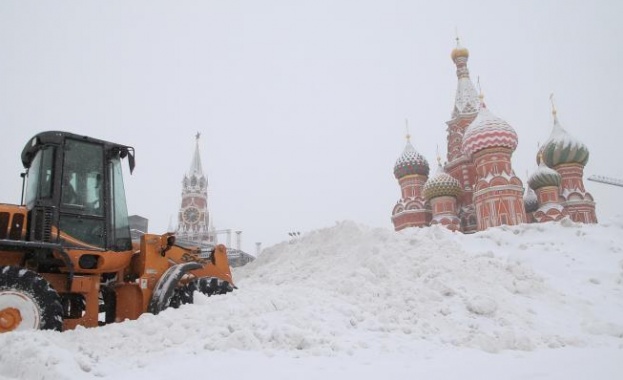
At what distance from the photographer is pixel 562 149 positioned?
32.6 metres

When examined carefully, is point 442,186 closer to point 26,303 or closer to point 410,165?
point 410,165

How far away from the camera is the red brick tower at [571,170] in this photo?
32.1 metres

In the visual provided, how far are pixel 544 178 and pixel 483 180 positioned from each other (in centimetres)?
550

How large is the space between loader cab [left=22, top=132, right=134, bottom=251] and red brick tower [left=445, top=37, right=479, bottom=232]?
95.6ft

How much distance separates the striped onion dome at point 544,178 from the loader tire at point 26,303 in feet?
107

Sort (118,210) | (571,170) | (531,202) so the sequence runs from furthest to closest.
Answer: (531,202) → (571,170) → (118,210)

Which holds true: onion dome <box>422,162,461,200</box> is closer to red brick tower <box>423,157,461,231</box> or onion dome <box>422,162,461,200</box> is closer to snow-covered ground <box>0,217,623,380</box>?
red brick tower <box>423,157,461,231</box>

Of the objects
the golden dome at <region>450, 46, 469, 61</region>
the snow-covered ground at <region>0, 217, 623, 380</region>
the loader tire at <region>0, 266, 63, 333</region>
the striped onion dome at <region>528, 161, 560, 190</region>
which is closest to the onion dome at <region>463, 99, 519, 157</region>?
the striped onion dome at <region>528, 161, 560, 190</region>

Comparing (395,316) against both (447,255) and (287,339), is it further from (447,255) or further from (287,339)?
(447,255)

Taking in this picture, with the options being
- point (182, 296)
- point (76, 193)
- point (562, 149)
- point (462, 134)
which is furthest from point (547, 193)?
point (76, 193)

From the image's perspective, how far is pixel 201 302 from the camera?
20.1 feet

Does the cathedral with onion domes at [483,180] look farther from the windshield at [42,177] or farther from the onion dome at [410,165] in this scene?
the windshield at [42,177]

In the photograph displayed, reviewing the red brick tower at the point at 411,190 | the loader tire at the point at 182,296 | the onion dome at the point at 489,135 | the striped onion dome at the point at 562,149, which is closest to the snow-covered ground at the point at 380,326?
the loader tire at the point at 182,296

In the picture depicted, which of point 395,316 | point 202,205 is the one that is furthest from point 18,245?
point 202,205
